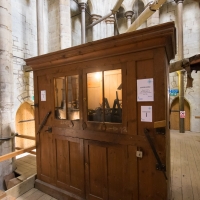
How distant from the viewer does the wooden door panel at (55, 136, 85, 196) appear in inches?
76.0

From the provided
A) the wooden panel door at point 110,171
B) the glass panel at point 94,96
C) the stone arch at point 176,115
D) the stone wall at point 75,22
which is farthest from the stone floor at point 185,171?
the stone wall at point 75,22

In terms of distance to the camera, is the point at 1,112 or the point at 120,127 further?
the point at 1,112

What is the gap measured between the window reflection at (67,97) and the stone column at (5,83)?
1466mm

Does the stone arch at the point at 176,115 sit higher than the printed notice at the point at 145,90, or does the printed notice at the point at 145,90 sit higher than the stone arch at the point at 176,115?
the printed notice at the point at 145,90

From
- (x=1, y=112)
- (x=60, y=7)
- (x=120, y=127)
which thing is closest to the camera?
(x=120, y=127)

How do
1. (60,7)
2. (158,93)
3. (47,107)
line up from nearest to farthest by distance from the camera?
(158,93)
(47,107)
(60,7)

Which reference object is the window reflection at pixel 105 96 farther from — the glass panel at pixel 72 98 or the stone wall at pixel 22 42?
the stone wall at pixel 22 42

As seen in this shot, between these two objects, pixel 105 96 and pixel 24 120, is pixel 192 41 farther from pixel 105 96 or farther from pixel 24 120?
pixel 24 120

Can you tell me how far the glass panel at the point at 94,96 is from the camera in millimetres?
1784

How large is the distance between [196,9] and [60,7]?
5.30 metres

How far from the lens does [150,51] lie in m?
1.42

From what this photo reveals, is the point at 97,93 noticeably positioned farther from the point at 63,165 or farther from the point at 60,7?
the point at 60,7

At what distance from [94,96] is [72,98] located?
0.38 meters

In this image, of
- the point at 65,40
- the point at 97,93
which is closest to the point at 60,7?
the point at 65,40
